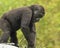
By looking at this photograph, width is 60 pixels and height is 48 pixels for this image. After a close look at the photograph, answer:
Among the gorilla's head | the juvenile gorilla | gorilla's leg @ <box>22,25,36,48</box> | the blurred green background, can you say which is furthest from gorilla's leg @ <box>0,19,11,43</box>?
the blurred green background

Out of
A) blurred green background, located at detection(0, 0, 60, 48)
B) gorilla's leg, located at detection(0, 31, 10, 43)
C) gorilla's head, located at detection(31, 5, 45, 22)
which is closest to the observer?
gorilla's leg, located at detection(0, 31, 10, 43)

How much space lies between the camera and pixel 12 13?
12719 millimetres

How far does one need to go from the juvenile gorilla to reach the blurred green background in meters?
4.78

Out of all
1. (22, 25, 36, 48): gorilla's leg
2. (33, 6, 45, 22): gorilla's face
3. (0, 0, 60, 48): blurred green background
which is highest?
(33, 6, 45, 22): gorilla's face

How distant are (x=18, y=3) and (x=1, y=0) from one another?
0.78m

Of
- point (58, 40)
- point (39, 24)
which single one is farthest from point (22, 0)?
point (58, 40)

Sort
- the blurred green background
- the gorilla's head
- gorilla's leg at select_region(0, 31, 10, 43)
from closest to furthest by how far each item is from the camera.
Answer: gorilla's leg at select_region(0, 31, 10, 43) → the gorilla's head → the blurred green background

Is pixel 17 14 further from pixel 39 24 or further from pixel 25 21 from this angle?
pixel 39 24

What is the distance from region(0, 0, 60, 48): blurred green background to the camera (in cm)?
1841

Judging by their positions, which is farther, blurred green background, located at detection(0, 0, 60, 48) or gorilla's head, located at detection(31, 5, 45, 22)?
blurred green background, located at detection(0, 0, 60, 48)

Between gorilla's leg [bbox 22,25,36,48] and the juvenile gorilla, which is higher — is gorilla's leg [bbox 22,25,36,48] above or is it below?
below

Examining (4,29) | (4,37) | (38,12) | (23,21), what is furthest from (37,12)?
(4,37)

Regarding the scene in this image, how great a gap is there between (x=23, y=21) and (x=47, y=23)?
7.19 meters

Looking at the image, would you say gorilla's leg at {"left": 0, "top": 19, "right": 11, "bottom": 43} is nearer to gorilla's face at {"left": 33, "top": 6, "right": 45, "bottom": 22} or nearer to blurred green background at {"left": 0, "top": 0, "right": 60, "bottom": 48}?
gorilla's face at {"left": 33, "top": 6, "right": 45, "bottom": 22}
